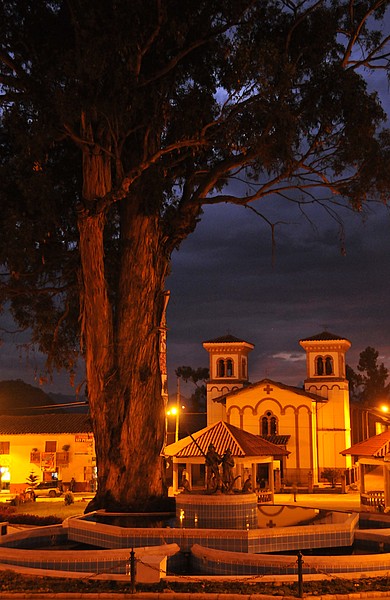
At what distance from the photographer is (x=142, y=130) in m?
18.8

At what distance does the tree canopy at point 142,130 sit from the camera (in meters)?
17.0

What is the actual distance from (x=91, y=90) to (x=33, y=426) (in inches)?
1284

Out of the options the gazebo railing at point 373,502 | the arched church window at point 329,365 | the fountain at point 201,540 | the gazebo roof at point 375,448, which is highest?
the arched church window at point 329,365

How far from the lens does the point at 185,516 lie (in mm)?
15008

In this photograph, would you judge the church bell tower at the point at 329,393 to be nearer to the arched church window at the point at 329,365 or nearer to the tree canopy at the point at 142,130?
the arched church window at the point at 329,365

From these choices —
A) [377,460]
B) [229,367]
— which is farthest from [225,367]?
[377,460]

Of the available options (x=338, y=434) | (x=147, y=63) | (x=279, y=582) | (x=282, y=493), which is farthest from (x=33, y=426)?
(x=279, y=582)

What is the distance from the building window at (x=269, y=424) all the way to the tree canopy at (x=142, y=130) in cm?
2985

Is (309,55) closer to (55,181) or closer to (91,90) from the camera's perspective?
(91,90)

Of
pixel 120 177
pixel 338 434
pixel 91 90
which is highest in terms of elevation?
pixel 91 90

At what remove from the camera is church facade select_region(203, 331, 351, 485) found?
47.1 meters

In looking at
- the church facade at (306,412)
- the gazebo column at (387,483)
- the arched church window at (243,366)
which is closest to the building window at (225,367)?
the arched church window at (243,366)

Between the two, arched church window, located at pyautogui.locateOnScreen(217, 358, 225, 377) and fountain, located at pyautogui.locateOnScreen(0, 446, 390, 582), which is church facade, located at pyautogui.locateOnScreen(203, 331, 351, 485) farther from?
fountain, located at pyautogui.locateOnScreen(0, 446, 390, 582)

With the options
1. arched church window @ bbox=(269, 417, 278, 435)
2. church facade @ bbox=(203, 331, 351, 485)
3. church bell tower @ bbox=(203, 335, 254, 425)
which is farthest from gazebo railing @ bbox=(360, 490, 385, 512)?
church bell tower @ bbox=(203, 335, 254, 425)
